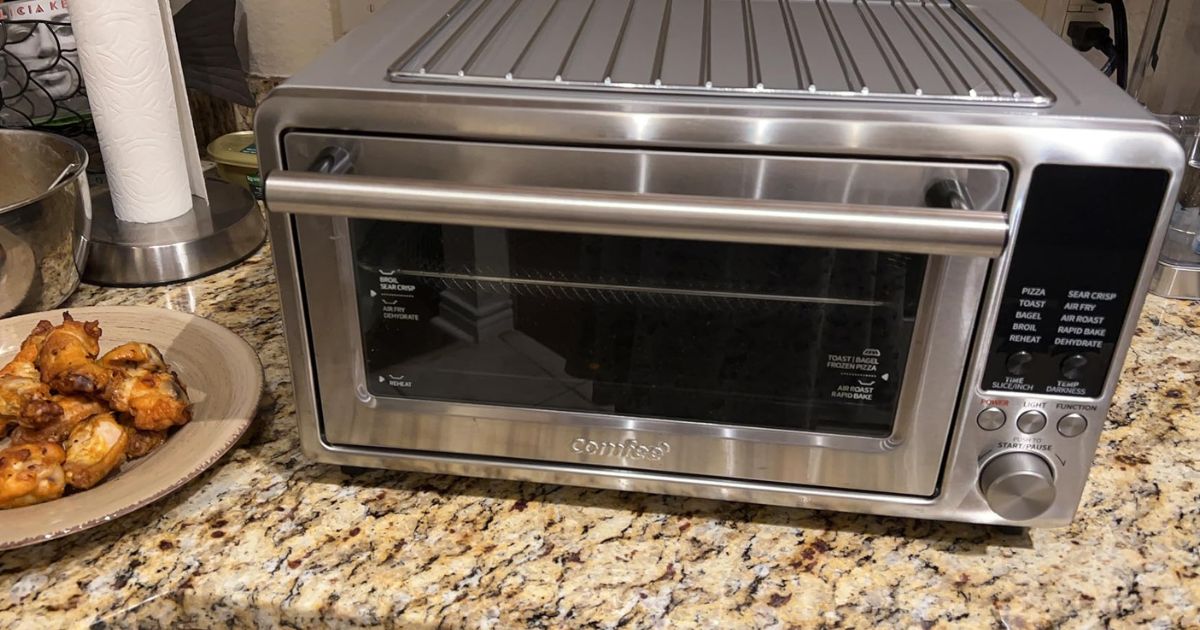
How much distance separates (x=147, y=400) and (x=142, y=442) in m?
0.04

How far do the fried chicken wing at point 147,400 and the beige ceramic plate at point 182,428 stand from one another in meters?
0.02

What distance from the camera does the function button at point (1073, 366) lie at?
579mm

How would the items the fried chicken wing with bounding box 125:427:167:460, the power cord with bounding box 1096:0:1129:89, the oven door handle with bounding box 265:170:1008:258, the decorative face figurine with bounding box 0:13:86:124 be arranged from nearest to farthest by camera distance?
the oven door handle with bounding box 265:170:1008:258 → the fried chicken wing with bounding box 125:427:167:460 → the power cord with bounding box 1096:0:1129:89 → the decorative face figurine with bounding box 0:13:86:124

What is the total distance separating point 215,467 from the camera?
2.42ft

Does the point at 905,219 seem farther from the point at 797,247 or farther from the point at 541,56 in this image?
the point at 541,56

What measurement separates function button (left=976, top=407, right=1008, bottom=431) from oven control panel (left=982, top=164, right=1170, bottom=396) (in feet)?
0.05

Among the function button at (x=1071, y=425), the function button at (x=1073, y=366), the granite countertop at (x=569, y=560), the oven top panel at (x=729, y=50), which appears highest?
the oven top panel at (x=729, y=50)

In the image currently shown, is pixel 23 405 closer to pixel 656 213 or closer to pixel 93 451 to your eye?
pixel 93 451

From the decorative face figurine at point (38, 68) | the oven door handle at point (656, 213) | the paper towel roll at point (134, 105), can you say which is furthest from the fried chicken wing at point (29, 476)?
the decorative face figurine at point (38, 68)

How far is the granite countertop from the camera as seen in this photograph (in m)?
0.62

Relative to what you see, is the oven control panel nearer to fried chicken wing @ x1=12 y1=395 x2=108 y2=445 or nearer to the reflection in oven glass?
the reflection in oven glass

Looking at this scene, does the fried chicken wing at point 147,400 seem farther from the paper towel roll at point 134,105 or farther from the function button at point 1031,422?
the function button at point 1031,422

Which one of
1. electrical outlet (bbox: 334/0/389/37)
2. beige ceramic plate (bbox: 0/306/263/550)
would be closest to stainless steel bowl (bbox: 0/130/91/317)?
beige ceramic plate (bbox: 0/306/263/550)

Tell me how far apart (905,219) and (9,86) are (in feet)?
3.57
